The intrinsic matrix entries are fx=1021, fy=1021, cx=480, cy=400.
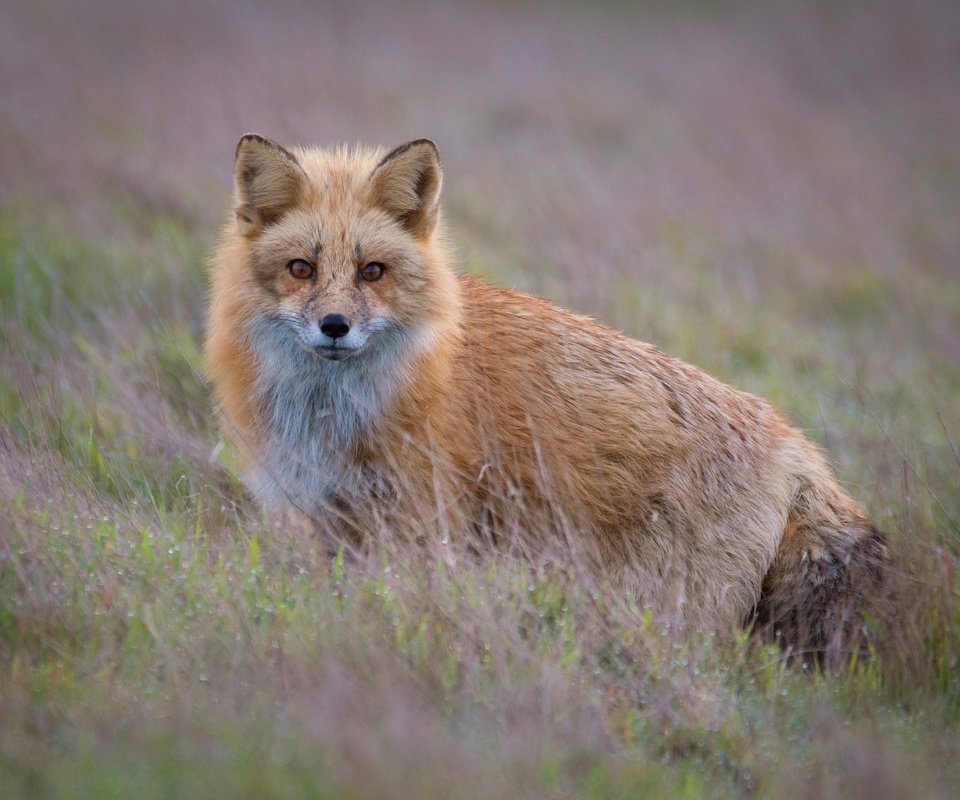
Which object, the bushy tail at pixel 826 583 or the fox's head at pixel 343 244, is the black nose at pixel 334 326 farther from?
the bushy tail at pixel 826 583

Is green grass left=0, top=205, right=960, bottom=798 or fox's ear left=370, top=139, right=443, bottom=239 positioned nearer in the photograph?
green grass left=0, top=205, right=960, bottom=798

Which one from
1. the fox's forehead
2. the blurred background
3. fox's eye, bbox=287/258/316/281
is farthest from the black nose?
the blurred background

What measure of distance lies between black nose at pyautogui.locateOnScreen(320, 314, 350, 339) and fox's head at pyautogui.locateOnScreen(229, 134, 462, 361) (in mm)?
52

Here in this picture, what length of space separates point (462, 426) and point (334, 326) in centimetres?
89

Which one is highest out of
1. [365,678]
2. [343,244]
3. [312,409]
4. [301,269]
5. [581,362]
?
[343,244]

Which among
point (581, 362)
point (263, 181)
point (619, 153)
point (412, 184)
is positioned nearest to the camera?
point (263, 181)

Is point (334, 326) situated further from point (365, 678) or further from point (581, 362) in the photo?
point (365, 678)

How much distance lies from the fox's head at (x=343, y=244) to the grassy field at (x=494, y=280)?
1071 mm

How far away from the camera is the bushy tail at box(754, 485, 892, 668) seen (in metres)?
4.62

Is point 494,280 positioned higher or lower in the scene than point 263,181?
lower

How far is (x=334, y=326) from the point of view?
4711mm

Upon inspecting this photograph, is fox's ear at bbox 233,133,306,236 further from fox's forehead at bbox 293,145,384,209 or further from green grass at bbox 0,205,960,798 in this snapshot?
green grass at bbox 0,205,960,798

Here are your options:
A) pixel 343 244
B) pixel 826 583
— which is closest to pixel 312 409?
pixel 343 244

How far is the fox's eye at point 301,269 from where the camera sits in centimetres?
500
